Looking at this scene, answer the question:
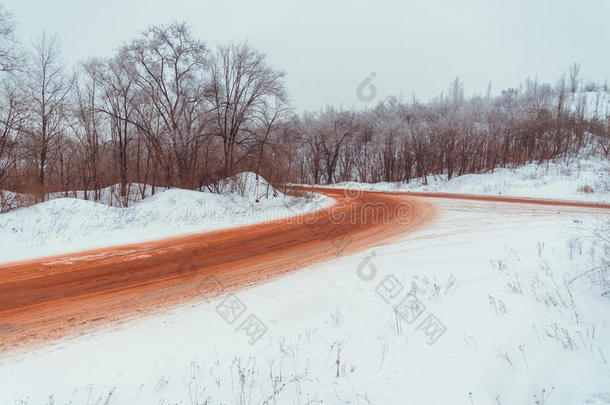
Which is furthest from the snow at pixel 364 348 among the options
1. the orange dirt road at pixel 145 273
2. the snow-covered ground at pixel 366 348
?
the orange dirt road at pixel 145 273

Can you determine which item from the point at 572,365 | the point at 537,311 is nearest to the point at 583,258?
the point at 537,311

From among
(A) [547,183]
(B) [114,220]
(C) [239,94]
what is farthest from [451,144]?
(B) [114,220]

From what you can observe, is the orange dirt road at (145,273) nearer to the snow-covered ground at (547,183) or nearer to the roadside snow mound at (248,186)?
the roadside snow mound at (248,186)

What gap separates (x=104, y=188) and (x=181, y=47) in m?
9.18

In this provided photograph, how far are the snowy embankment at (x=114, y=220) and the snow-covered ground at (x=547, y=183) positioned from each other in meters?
14.5

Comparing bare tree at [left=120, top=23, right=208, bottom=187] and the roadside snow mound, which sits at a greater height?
bare tree at [left=120, top=23, right=208, bottom=187]

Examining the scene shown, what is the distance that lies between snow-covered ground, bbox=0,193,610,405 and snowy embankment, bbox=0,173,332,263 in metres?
5.23

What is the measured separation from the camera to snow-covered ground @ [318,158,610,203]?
55.1 feet

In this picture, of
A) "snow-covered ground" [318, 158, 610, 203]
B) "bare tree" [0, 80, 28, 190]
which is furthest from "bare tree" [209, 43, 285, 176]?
"snow-covered ground" [318, 158, 610, 203]

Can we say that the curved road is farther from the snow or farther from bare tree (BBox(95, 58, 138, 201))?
bare tree (BBox(95, 58, 138, 201))

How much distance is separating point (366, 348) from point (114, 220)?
9337 mm

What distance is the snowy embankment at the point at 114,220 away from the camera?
7.58 meters

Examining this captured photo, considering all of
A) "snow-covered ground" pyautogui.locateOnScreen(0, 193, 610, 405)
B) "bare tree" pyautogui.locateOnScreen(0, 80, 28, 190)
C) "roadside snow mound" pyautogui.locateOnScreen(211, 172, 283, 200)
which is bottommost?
"snow-covered ground" pyautogui.locateOnScreen(0, 193, 610, 405)

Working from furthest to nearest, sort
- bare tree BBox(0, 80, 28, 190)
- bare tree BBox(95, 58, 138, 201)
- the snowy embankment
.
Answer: bare tree BBox(95, 58, 138, 201), bare tree BBox(0, 80, 28, 190), the snowy embankment
